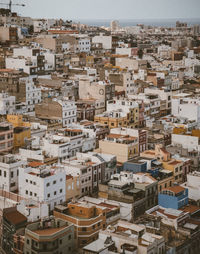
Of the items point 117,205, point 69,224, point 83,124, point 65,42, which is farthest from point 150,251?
point 65,42

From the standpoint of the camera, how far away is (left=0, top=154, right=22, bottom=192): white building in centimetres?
2181

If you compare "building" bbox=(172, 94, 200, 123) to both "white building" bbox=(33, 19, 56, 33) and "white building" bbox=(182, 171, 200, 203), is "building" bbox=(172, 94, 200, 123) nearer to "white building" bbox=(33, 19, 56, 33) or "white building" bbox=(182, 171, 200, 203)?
"white building" bbox=(182, 171, 200, 203)

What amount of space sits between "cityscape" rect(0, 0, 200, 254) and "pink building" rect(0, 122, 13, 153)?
0.16 ft

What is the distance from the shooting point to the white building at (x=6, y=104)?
1262 inches

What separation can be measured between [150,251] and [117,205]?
417 cm

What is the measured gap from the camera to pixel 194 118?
33.5 meters

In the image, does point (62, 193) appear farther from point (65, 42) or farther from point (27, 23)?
point (27, 23)

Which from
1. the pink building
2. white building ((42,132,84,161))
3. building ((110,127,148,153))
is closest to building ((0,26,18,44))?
building ((110,127,148,153))

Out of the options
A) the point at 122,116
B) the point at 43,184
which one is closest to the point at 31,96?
the point at 122,116

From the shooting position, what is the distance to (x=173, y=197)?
2053 cm

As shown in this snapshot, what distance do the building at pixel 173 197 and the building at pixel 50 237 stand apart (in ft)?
15.7

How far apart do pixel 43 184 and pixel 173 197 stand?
5017 millimetres

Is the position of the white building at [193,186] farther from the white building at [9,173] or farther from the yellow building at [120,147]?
the white building at [9,173]

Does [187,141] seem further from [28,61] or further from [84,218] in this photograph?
[28,61]
